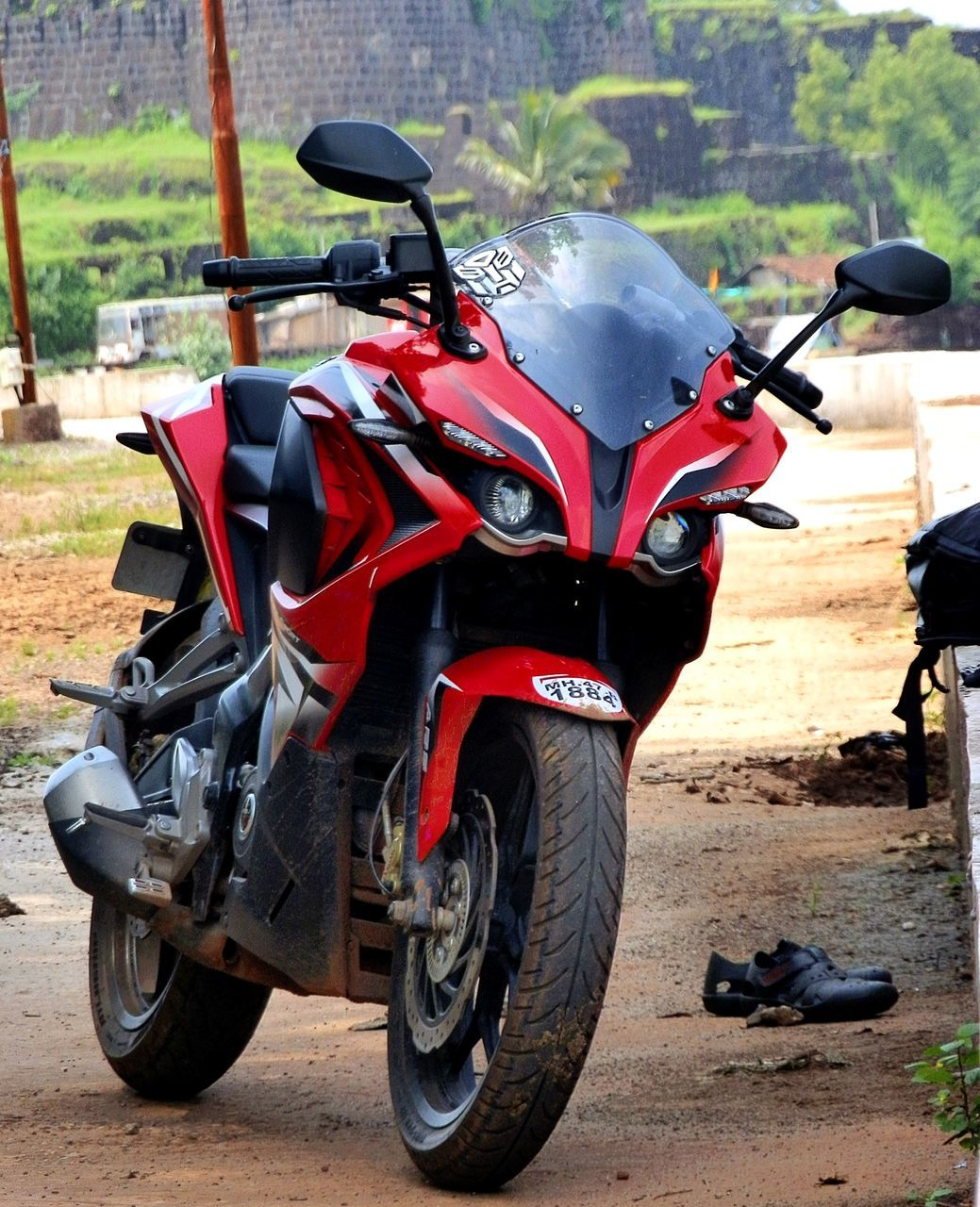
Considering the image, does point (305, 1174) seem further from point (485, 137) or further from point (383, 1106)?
point (485, 137)

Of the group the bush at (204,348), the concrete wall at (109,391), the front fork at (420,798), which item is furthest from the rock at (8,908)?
the bush at (204,348)

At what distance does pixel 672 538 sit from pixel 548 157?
91.8 metres

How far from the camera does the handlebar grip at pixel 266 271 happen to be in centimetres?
353

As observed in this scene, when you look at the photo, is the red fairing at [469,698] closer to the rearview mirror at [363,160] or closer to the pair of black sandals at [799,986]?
the rearview mirror at [363,160]

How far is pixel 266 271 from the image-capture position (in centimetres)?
353

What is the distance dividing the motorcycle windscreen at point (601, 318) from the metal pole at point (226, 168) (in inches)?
458

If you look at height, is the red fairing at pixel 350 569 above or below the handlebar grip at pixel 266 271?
below

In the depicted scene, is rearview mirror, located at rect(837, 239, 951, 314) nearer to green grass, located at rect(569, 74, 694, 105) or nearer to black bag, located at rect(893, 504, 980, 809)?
→ black bag, located at rect(893, 504, 980, 809)

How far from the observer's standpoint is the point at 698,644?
11.1ft

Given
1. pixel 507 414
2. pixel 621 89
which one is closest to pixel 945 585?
pixel 507 414

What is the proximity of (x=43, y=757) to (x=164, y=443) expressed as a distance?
166 inches

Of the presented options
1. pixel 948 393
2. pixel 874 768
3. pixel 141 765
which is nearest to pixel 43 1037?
pixel 141 765

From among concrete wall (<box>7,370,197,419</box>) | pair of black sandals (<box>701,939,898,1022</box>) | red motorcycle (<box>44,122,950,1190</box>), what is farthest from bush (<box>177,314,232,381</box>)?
red motorcycle (<box>44,122,950,1190</box>)

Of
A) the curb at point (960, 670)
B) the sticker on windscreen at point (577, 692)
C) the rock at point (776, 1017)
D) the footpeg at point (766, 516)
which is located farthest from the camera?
the rock at point (776, 1017)
